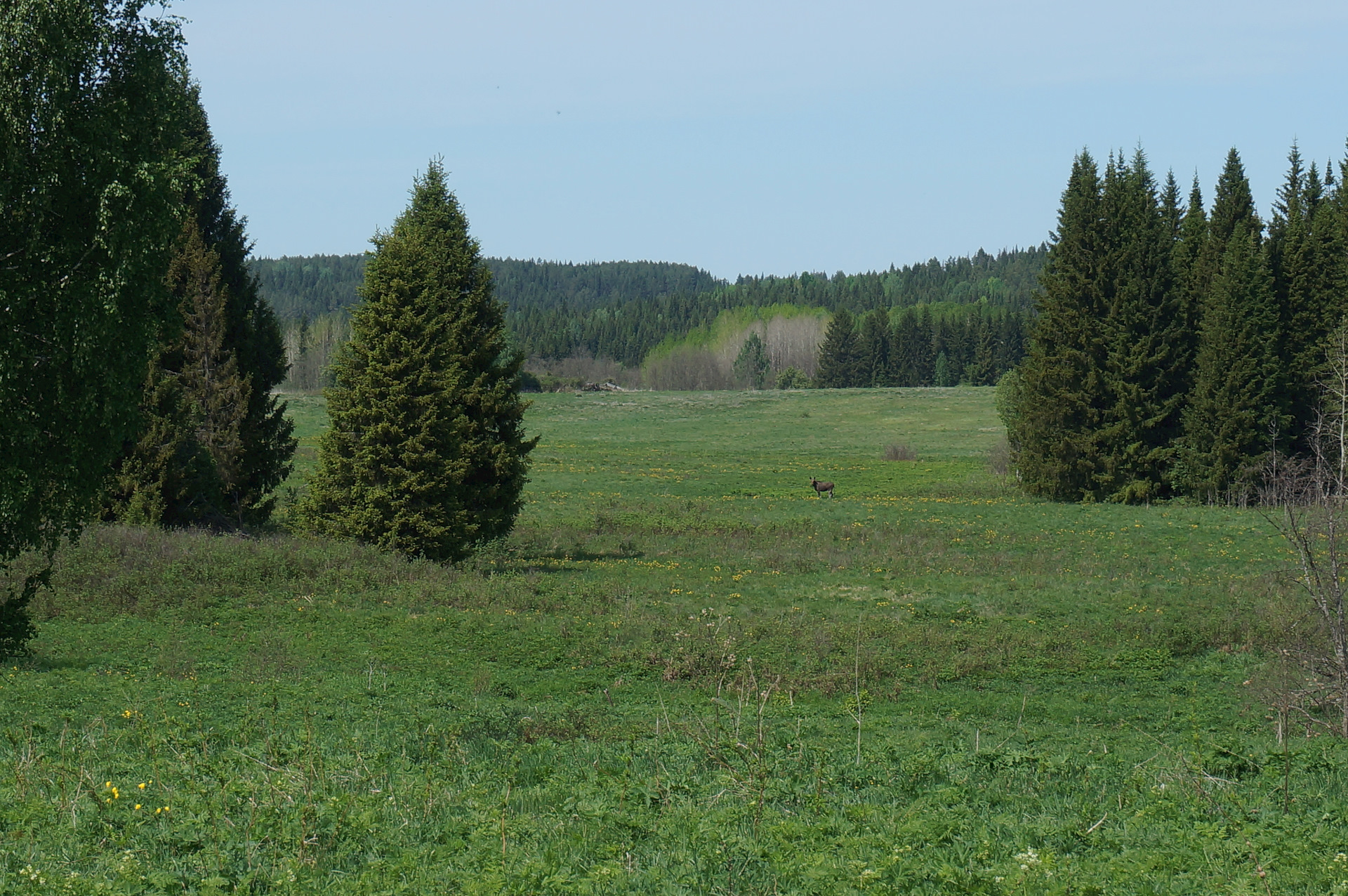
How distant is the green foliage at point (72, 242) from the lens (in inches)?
487

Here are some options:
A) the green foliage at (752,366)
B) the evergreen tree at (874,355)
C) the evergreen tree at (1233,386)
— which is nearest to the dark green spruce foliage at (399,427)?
the evergreen tree at (1233,386)

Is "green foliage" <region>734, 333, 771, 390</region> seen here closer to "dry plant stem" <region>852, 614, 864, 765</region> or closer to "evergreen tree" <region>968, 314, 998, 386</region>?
"evergreen tree" <region>968, 314, 998, 386</region>

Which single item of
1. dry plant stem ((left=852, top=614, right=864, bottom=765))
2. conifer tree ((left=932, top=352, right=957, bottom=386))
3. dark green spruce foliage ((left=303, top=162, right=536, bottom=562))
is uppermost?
conifer tree ((left=932, top=352, right=957, bottom=386))

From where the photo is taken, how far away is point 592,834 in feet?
22.0

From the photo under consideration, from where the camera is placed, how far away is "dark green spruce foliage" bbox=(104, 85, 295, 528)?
2627 centimetres

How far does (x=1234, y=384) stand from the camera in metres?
46.7

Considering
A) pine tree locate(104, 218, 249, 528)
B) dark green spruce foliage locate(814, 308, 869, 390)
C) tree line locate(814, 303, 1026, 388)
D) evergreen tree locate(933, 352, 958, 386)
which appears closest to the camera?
pine tree locate(104, 218, 249, 528)

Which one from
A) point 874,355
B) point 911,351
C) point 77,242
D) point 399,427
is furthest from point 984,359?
point 77,242

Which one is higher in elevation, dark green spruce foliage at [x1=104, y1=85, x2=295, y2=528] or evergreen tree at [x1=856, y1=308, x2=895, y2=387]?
evergreen tree at [x1=856, y1=308, x2=895, y2=387]

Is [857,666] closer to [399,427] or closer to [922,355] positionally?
[399,427]

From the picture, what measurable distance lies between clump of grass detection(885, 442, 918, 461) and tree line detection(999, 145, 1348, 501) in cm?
1729

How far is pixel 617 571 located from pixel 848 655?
1100 centimetres

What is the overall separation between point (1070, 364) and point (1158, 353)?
399 centimetres

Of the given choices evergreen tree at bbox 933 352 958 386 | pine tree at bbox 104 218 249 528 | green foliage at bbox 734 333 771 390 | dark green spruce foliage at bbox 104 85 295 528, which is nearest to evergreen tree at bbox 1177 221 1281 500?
dark green spruce foliage at bbox 104 85 295 528
